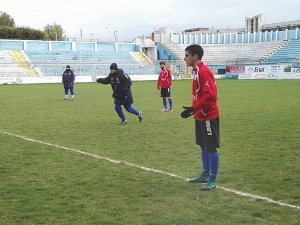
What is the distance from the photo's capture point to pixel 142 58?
69625 millimetres

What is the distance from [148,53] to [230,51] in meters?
15.2

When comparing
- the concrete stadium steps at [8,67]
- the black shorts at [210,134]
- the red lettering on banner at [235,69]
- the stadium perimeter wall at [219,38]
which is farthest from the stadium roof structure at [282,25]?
the black shorts at [210,134]

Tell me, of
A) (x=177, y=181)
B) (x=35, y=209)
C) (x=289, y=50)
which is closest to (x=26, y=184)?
(x=35, y=209)

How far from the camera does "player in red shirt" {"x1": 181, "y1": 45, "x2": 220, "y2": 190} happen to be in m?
6.00

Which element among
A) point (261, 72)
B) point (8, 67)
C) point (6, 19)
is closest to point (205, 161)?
point (261, 72)

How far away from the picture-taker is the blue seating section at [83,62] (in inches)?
2327

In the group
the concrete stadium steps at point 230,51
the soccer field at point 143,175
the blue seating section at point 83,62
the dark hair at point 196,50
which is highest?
the concrete stadium steps at point 230,51

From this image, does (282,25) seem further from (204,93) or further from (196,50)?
(204,93)

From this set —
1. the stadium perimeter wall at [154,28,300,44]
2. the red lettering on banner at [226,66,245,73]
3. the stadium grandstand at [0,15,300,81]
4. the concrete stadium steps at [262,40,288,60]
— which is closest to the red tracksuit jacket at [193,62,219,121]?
the stadium grandstand at [0,15,300,81]

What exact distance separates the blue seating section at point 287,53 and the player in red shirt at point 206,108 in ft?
197

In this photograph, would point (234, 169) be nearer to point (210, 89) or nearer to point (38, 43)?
point (210, 89)

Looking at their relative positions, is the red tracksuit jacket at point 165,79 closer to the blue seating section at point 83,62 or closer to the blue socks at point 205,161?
the blue socks at point 205,161

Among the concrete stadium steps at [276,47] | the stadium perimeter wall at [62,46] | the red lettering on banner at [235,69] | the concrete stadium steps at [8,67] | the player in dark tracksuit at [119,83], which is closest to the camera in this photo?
the player in dark tracksuit at [119,83]

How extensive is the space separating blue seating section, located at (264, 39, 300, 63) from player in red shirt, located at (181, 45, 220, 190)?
59995mm
